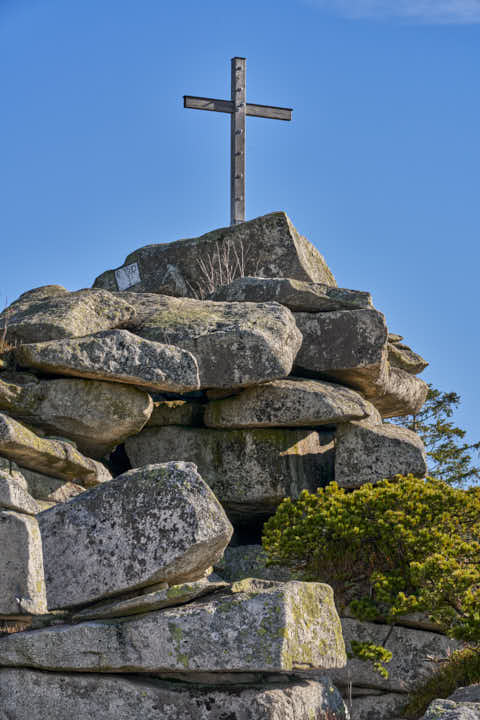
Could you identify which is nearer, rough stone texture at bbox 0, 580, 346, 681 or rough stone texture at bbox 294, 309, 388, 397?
rough stone texture at bbox 0, 580, 346, 681

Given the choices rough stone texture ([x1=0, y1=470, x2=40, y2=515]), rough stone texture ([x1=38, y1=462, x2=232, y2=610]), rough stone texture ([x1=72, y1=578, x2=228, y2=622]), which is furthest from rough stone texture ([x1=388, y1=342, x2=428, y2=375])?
rough stone texture ([x1=0, y1=470, x2=40, y2=515])

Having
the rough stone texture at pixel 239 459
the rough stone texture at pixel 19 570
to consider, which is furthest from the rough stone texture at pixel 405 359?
the rough stone texture at pixel 19 570

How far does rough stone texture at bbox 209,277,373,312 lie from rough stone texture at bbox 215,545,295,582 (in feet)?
16.2

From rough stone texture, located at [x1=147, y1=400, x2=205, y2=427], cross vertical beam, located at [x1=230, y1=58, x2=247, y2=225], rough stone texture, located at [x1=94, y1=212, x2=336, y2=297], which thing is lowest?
rough stone texture, located at [x1=147, y1=400, x2=205, y2=427]

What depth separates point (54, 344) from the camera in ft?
43.7

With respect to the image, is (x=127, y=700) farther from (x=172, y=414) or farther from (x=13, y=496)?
(x=172, y=414)

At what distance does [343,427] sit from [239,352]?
249 centimetres

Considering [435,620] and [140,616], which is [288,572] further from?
[140,616]

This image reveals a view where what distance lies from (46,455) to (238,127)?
11677 millimetres

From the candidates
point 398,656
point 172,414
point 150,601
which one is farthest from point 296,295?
point 150,601

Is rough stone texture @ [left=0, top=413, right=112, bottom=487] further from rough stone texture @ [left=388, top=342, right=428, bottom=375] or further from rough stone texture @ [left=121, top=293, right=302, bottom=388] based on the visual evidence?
rough stone texture @ [left=388, top=342, right=428, bottom=375]

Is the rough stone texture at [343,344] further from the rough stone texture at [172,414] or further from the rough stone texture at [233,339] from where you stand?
the rough stone texture at [172,414]

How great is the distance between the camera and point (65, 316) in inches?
566

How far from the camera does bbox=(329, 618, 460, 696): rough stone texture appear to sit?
12797 mm
